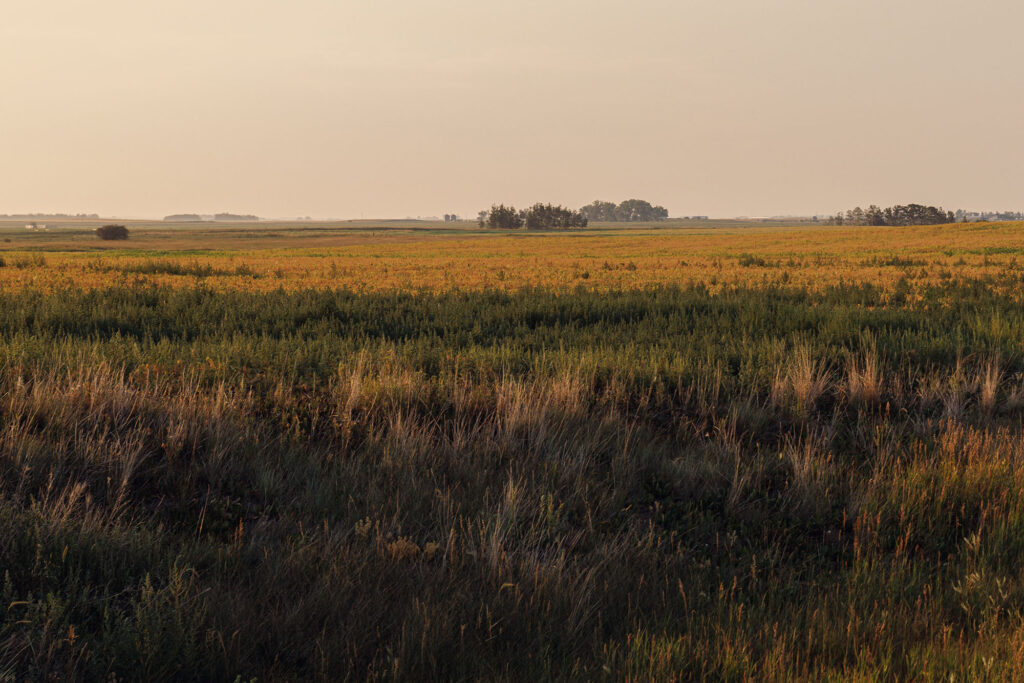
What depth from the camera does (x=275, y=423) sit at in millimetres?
6402

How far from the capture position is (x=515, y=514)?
4270 mm

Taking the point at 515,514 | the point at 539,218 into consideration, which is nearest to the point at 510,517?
the point at 515,514

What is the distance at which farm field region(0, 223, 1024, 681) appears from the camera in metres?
3.09

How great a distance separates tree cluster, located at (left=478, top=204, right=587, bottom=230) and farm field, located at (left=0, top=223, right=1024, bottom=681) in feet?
560

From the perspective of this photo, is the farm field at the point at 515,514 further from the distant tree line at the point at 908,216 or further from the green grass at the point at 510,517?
the distant tree line at the point at 908,216

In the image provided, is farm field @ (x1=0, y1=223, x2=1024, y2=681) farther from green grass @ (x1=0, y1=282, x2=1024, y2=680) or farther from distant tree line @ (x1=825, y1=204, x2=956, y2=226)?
distant tree line @ (x1=825, y1=204, x2=956, y2=226)

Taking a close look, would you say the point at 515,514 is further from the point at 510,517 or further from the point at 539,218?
the point at 539,218

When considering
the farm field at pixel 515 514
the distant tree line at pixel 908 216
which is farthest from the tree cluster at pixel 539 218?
the farm field at pixel 515 514

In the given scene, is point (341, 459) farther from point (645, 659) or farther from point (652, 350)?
point (652, 350)

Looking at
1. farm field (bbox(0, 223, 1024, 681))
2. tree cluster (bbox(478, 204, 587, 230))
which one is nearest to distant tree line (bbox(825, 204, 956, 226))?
tree cluster (bbox(478, 204, 587, 230))

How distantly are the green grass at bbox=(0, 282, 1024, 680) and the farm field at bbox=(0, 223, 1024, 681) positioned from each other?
2 cm

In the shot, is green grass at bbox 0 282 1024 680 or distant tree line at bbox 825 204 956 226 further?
distant tree line at bbox 825 204 956 226

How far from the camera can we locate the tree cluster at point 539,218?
17850 centimetres

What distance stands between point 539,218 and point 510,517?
177165 millimetres
